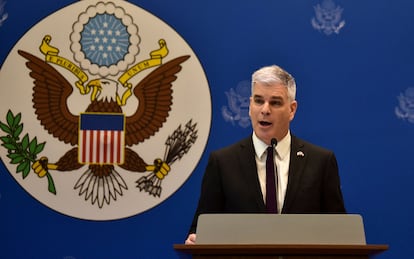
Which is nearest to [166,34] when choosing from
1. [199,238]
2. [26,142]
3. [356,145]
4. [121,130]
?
[121,130]

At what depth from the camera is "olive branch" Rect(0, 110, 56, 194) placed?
418cm

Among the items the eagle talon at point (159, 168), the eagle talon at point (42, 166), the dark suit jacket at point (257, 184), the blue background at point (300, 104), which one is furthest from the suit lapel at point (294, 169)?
the eagle talon at point (42, 166)

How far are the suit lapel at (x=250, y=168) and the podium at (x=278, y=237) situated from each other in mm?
579

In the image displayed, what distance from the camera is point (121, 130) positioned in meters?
4.22

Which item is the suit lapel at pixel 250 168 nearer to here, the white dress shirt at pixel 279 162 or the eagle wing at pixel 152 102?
the white dress shirt at pixel 279 162

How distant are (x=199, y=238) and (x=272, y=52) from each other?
2.20m

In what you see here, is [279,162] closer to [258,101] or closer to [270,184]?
[270,184]

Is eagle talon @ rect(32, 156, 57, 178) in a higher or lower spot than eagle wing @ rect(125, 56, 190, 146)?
lower

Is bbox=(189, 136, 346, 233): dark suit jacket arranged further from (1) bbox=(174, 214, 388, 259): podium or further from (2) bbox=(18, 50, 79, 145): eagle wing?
(2) bbox=(18, 50, 79, 145): eagle wing

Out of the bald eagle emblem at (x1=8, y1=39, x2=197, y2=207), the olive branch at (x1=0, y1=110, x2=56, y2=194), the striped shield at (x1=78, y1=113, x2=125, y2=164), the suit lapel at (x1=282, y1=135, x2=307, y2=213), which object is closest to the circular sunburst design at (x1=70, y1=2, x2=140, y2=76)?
the bald eagle emblem at (x1=8, y1=39, x2=197, y2=207)

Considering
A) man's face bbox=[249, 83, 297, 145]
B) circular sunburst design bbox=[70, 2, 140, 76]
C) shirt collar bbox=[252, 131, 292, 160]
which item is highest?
circular sunburst design bbox=[70, 2, 140, 76]

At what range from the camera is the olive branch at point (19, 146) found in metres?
4.18

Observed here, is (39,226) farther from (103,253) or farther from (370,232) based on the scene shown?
(370,232)

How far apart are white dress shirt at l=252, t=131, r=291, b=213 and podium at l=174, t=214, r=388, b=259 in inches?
23.2
